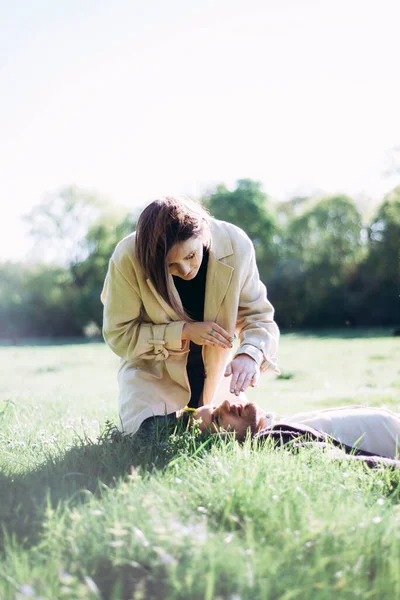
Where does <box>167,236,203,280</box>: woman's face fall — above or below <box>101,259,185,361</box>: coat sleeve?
above

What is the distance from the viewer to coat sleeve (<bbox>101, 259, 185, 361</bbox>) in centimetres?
428

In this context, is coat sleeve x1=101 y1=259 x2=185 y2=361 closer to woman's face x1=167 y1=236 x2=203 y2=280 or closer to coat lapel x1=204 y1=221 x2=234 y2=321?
coat lapel x1=204 y1=221 x2=234 y2=321

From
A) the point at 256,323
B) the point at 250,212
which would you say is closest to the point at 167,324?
the point at 256,323

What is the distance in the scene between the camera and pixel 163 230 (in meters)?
3.73

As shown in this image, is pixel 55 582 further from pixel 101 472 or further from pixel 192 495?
pixel 101 472

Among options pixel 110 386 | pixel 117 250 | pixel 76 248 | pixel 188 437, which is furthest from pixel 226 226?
pixel 76 248

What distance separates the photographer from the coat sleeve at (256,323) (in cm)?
424

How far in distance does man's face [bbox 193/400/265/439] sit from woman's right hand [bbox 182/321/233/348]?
0.44 meters

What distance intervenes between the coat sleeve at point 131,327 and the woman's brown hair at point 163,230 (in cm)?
33

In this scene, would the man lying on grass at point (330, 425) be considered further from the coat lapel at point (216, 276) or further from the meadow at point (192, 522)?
the coat lapel at point (216, 276)

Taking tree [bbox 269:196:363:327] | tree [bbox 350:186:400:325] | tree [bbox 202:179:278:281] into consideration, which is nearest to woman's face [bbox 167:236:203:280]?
tree [bbox 350:186:400:325]

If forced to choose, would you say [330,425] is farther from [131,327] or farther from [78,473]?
[78,473]

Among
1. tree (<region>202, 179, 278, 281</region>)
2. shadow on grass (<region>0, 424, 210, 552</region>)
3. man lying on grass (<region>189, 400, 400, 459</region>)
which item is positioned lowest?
shadow on grass (<region>0, 424, 210, 552</region>)

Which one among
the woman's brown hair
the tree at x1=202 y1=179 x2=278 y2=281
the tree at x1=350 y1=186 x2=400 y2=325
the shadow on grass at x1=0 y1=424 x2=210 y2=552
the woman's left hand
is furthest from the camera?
the tree at x1=202 y1=179 x2=278 y2=281
